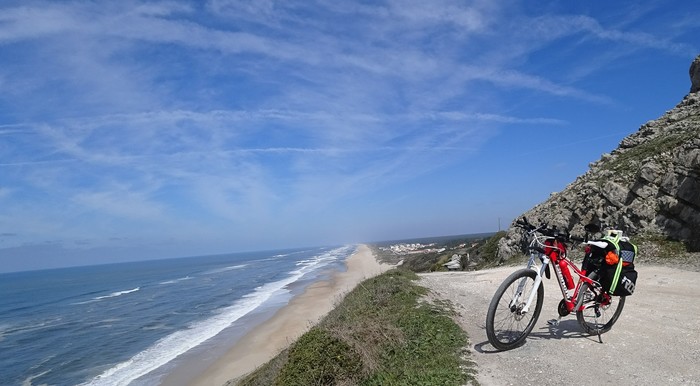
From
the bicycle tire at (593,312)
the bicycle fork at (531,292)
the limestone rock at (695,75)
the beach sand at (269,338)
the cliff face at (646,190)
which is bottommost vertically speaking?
the beach sand at (269,338)

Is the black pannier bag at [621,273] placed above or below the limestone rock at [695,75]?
below

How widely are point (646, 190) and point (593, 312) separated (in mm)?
14342

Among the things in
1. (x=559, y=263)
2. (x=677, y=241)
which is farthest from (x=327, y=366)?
(x=677, y=241)

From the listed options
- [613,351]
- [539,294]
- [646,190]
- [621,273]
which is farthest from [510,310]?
[646,190]

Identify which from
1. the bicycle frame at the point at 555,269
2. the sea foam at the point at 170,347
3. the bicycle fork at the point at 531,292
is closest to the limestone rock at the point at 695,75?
the bicycle frame at the point at 555,269

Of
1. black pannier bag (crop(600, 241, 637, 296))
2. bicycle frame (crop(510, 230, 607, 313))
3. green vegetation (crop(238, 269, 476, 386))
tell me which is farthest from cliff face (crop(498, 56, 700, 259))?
green vegetation (crop(238, 269, 476, 386))

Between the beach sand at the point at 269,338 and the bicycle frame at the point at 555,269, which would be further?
the beach sand at the point at 269,338

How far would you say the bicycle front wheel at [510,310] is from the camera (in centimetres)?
630

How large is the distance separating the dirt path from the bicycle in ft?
0.86

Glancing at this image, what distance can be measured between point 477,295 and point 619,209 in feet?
33.4

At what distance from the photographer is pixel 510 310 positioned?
21.2 feet

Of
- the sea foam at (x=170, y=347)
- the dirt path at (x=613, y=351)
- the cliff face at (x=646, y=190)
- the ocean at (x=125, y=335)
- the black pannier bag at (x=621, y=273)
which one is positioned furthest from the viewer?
the ocean at (x=125, y=335)

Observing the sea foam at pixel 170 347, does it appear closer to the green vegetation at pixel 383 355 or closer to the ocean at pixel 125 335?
the ocean at pixel 125 335

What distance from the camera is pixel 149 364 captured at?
69.3 ft
